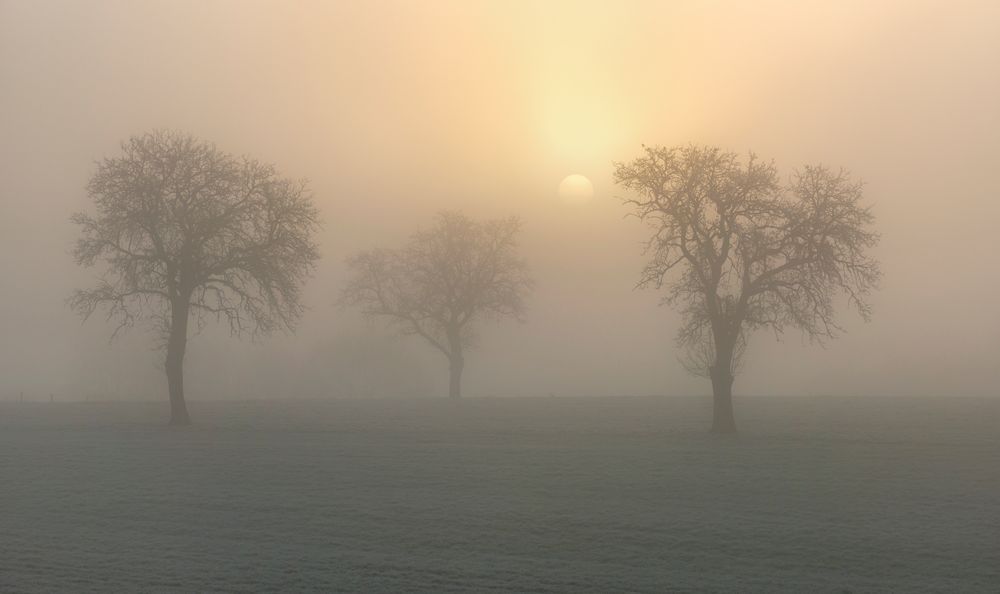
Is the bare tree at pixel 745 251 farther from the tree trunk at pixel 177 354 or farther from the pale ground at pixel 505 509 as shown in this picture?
the tree trunk at pixel 177 354

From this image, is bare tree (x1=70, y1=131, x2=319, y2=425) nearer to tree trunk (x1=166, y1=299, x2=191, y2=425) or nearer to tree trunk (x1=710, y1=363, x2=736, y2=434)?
tree trunk (x1=166, y1=299, x2=191, y2=425)

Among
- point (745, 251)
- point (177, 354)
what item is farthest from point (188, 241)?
point (745, 251)

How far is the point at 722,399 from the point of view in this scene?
35.3 metres

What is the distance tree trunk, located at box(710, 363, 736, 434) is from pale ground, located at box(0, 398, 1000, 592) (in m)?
0.89

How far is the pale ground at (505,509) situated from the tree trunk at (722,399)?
891 millimetres

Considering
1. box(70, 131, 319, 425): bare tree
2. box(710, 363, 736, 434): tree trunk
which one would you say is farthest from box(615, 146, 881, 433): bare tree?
box(70, 131, 319, 425): bare tree

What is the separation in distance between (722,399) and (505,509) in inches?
686

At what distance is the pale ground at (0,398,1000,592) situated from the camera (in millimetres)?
15406

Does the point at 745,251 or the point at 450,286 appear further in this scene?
the point at 450,286

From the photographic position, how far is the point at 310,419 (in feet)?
139

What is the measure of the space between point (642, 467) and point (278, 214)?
23.4 m

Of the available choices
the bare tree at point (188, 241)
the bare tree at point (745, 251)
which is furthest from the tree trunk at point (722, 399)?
the bare tree at point (188, 241)

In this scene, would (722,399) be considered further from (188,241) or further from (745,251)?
(188,241)

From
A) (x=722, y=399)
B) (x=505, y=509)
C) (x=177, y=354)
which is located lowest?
(x=505, y=509)
